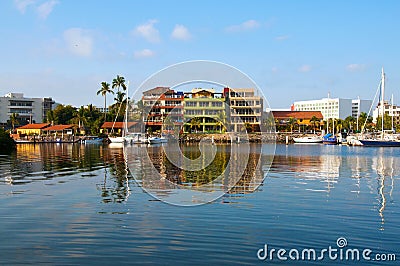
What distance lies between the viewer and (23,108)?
498ft

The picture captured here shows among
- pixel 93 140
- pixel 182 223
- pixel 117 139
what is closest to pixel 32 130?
pixel 93 140

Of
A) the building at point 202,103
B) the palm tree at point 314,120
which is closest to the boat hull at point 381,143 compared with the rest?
the building at point 202,103

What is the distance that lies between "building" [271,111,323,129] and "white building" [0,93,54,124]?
83767mm

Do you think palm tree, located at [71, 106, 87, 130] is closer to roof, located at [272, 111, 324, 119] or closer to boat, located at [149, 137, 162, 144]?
boat, located at [149, 137, 162, 144]

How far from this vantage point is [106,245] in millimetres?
12047

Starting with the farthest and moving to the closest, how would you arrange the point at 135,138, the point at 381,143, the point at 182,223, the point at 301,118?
the point at 301,118 < the point at 135,138 < the point at 381,143 < the point at 182,223

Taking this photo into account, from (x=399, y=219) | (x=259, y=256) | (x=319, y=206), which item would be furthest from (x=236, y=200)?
(x=259, y=256)

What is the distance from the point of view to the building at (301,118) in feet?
498

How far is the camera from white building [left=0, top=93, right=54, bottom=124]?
489ft

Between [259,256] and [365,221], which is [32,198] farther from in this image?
[365,221]

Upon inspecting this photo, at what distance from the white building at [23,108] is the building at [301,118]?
83.8 m

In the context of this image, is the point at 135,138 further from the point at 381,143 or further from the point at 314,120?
the point at 314,120

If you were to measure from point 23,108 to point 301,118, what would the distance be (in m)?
99.7

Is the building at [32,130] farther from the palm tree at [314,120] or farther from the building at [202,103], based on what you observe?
the palm tree at [314,120]
